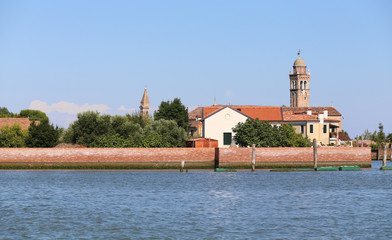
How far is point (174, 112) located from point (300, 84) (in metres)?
68.4

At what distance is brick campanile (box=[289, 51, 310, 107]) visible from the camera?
462ft

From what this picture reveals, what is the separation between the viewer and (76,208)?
3016 cm

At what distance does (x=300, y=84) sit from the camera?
141 metres

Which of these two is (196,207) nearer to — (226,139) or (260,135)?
(260,135)

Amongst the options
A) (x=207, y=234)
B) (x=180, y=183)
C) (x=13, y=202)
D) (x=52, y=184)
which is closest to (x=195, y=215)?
(x=207, y=234)

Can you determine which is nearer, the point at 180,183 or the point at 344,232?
the point at 344,232

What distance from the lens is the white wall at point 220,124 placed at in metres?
68.9

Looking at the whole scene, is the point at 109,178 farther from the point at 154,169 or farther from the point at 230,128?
the point at 230,128

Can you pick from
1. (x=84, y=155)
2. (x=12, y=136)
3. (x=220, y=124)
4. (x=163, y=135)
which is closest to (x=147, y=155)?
(x=84, y=155)

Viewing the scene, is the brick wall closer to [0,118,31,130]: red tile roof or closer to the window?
the window

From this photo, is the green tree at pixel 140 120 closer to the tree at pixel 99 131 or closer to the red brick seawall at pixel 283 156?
the tree at pixel 99 131

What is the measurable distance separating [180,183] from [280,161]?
15.3 meters

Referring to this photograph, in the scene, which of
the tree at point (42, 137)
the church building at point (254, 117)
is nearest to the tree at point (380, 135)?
the church building at point (254, 117)

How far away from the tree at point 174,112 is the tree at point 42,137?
2008 centimetres
